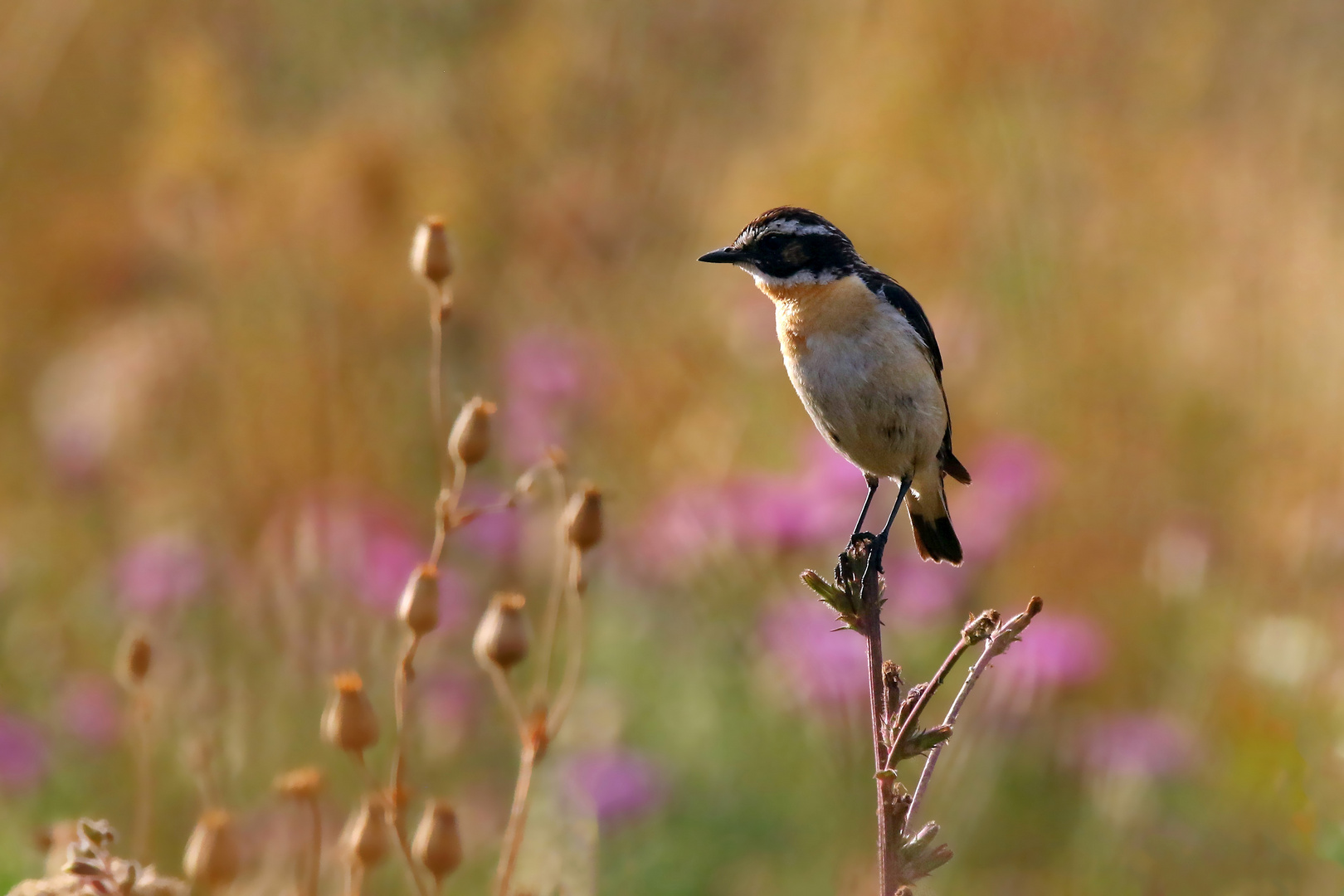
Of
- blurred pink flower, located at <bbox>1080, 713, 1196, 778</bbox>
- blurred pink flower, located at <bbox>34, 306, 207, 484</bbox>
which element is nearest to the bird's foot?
blurred pink flower, located at <bbox>1080, 713, 1196, 778</bbox>

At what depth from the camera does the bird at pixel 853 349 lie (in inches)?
92.3

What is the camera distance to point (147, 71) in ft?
17.9

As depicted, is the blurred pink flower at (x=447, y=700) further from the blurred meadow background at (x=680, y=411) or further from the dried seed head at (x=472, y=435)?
the dried seed head at (x=472, y=435)

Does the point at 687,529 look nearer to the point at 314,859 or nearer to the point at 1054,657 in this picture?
the point at 1054,657

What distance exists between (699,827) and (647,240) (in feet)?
9.27

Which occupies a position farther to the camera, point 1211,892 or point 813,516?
point 813,516

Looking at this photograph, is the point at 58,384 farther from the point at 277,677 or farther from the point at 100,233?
the point at 277,677

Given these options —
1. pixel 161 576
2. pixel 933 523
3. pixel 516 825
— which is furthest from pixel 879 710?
pixel 161 576

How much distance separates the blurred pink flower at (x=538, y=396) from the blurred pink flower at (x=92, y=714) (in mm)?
1363

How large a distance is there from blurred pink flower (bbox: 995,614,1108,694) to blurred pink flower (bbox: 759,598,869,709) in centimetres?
41

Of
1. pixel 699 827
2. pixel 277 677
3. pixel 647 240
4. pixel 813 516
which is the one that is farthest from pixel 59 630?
pixel 647 240

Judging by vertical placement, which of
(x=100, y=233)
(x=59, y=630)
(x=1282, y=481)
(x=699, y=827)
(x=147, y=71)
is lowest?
(x=699, y=827)

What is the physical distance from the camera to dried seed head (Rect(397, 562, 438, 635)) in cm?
158

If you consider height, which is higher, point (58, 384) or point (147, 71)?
point (147, 71)
